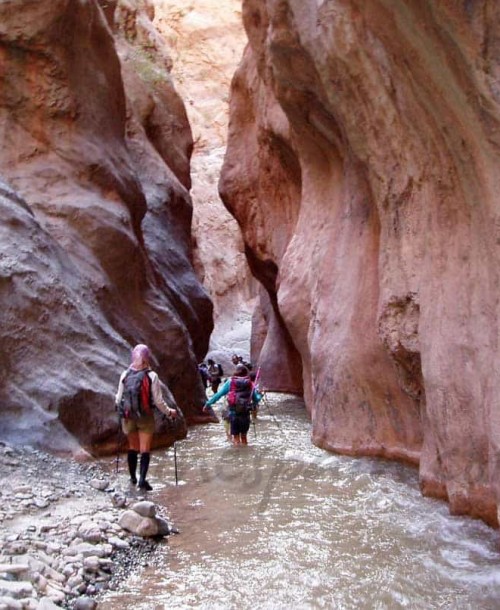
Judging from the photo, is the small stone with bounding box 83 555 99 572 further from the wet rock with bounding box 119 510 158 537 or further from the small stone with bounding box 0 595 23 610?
the small stone with bounding box 0 595 23 610

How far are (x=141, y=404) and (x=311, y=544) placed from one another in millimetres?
2644

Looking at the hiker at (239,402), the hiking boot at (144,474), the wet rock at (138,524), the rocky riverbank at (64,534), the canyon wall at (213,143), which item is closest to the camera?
the rocky riverbank at (64,534)

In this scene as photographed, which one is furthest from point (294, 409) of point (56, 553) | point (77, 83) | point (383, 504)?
point (56, 553)

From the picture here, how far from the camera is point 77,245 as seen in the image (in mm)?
13000

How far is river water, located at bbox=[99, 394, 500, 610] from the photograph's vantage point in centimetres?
506

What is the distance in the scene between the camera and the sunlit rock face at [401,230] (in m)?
6.25

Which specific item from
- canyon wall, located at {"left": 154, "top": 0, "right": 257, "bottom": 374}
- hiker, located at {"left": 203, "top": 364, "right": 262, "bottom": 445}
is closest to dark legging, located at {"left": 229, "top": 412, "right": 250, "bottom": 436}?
hiker, located at {"left": 203, "top": 364, "right": 262, "bottom": 445}

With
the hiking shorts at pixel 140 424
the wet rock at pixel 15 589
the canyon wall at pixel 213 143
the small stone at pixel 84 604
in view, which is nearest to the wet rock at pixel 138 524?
the small stone at pixel 84 604

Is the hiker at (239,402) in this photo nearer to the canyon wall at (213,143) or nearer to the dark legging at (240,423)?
the dark legging at (240,423)

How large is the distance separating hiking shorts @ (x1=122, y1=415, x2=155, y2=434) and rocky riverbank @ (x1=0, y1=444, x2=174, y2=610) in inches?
23.5

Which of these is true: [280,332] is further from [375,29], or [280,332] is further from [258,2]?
[375,29]

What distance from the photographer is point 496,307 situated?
6.16 m

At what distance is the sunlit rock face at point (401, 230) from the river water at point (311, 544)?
527 mm

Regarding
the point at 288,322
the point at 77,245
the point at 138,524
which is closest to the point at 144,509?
the point at 138,524
